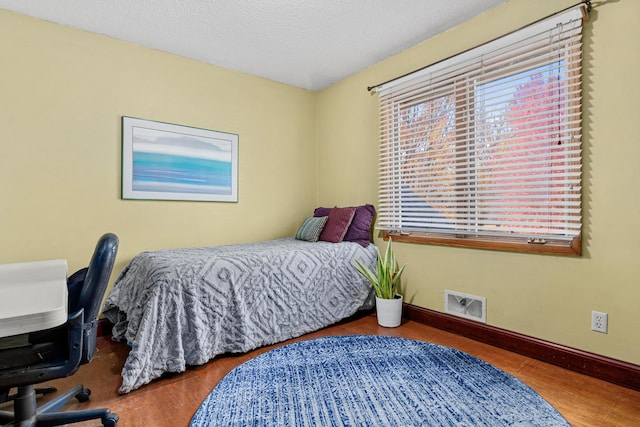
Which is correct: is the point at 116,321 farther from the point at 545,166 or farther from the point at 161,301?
the point at 545,166

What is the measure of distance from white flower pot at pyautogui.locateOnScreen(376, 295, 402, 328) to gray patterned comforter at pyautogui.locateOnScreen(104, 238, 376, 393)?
0.25 m

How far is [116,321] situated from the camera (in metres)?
2.72

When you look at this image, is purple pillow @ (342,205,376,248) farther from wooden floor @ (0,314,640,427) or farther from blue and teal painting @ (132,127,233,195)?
blue and teal painting @ (132,127,233,195)

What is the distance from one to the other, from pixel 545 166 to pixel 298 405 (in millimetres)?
2141

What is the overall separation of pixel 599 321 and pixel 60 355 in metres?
2.87

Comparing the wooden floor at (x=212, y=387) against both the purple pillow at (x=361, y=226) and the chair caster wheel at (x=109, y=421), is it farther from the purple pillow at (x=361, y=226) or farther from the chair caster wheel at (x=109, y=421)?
the purple pillow at (x=361, y=226)

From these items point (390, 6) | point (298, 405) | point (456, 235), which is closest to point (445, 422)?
point (298, 405)

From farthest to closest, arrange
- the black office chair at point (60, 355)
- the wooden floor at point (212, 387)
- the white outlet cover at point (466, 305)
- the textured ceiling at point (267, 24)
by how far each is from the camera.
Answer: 1. the white outlet cover at point (466, 305)
2. the textured ceiling at point (267, 24)
3. the wooden floor at point (212, 387)
4. the black office chair at point (60, 355)

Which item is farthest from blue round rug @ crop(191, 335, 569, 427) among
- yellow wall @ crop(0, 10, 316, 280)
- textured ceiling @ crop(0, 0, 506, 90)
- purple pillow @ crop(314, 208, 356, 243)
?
textured ceiling @ crop(0, 0, 506, 90)

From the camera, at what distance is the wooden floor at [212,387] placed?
1.65 metres

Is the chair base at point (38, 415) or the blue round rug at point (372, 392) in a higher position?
the chair base at point (38, 415)

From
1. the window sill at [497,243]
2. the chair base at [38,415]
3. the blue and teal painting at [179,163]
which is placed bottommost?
the chair base at [38,415]

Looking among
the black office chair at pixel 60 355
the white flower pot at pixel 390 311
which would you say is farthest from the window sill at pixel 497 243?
the black office chair at pixel 60 355

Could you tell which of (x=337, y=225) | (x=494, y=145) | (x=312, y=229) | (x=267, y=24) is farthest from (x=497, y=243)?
(x=267, y=24)
